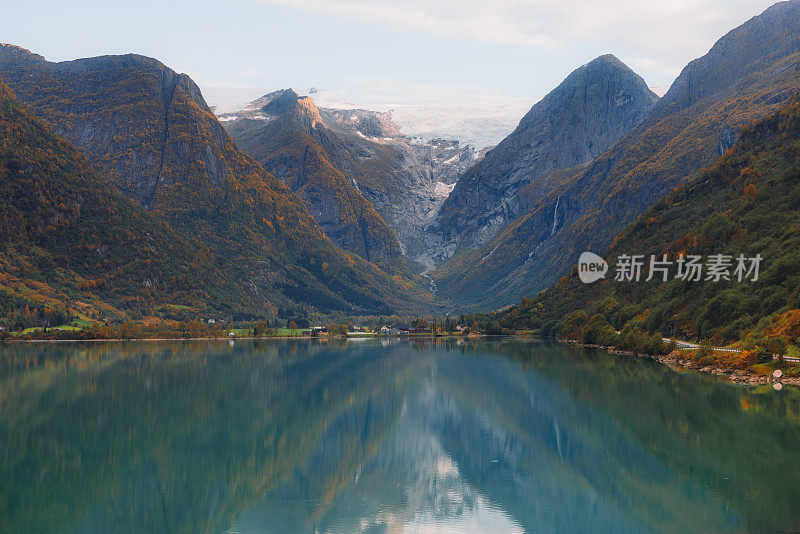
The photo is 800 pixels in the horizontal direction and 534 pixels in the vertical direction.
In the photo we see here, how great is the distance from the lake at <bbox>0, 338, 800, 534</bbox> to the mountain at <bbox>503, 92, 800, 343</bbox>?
1875 centimetres

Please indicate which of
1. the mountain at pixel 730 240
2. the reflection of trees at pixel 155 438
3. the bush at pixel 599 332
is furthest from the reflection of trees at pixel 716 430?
the bush at pixel 599 332

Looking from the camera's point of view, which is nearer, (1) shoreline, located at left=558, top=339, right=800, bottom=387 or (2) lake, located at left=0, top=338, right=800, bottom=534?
(2) lake, located at left=0, top=338, right=800, bottom=534

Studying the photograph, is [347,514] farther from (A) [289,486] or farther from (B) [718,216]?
(B) [718,216]

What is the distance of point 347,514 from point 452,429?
26046 millimetres

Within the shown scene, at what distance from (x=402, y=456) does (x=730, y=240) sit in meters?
96.9

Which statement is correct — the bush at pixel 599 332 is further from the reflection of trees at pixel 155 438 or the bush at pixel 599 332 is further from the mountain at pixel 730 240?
the reflection of trees at pixel 155 438

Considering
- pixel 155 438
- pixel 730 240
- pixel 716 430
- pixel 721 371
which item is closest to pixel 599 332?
pixel 730 240

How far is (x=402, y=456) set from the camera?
50.5 m

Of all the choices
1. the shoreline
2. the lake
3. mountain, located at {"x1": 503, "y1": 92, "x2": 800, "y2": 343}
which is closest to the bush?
mountain, located at {"x1": 503, "y1": 92, "x2": 800, "y2": 343}

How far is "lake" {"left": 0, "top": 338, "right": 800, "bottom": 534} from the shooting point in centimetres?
3434

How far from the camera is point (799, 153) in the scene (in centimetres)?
14350

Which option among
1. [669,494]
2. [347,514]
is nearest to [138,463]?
[347,514]

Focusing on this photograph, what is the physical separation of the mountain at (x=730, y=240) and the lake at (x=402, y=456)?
738 inches

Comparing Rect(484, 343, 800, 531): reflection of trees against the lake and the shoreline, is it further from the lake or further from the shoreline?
the shoreline
